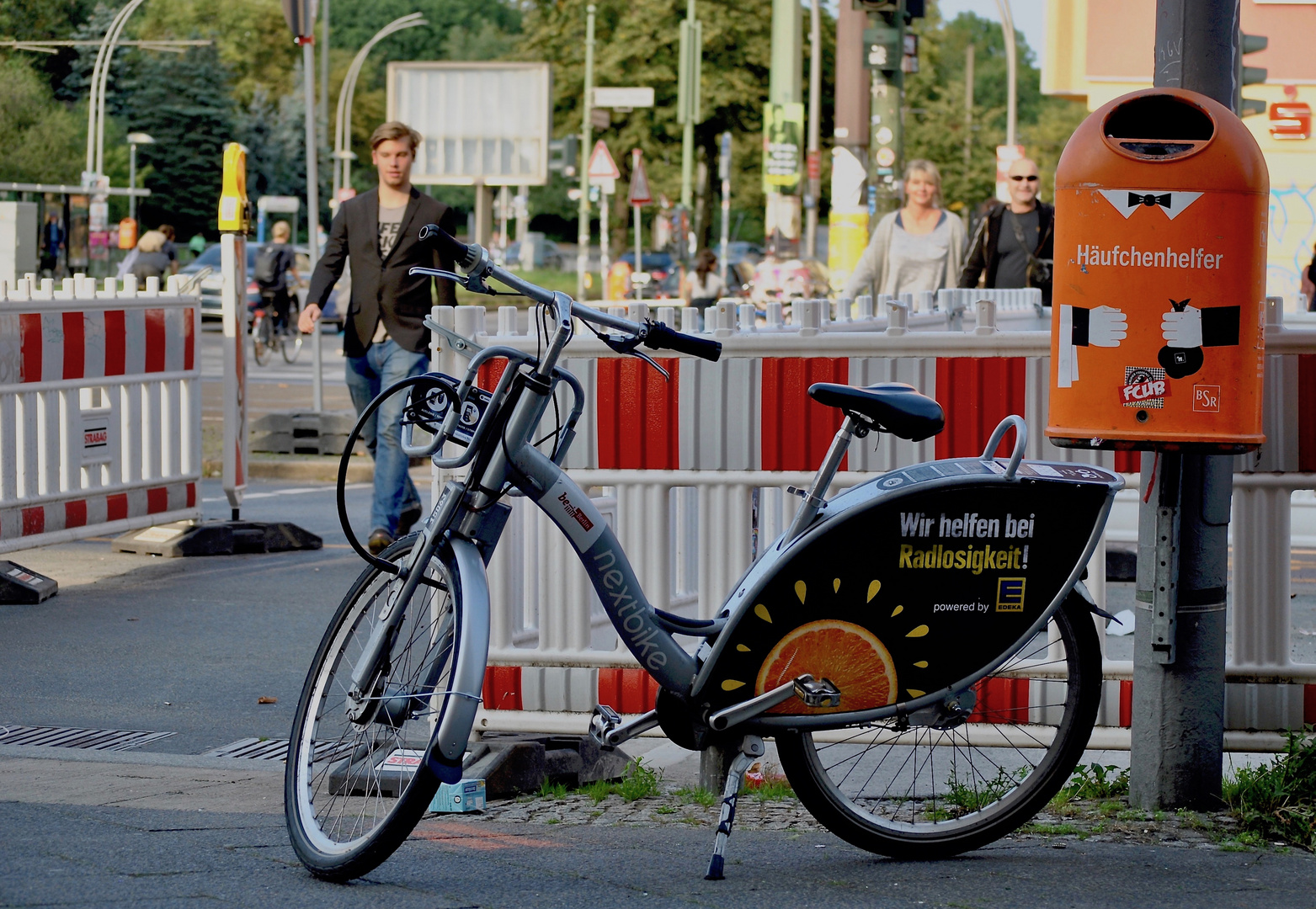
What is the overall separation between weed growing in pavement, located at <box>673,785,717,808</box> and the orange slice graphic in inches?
25.9

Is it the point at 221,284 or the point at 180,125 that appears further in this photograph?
the point at 180,125

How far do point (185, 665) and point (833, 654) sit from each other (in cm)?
364

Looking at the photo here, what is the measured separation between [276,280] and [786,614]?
2593cm

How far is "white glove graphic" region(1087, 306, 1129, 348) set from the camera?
14.2 ft

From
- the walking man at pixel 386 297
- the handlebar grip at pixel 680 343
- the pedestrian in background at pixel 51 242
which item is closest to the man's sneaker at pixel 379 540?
the walking man at pixel 386 297

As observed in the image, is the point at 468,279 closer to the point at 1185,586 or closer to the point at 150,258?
the point at 1185,586

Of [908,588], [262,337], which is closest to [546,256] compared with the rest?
[262,337]

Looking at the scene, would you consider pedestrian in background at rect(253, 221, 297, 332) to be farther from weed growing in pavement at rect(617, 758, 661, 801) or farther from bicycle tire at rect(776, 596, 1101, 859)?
bicycle tire at rect(776, 596, 1101, 859)

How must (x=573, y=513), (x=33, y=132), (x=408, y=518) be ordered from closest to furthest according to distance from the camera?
(x=573, y=513)
(x=408, y=518)
(x=33, y=132)

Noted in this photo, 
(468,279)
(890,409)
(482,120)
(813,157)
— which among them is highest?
(813,157)

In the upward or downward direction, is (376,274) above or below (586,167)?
below

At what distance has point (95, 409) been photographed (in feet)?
30.0

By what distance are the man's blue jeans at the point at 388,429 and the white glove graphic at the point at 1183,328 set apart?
16.8 ft

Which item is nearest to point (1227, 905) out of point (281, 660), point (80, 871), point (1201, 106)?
point (1201, 106)
